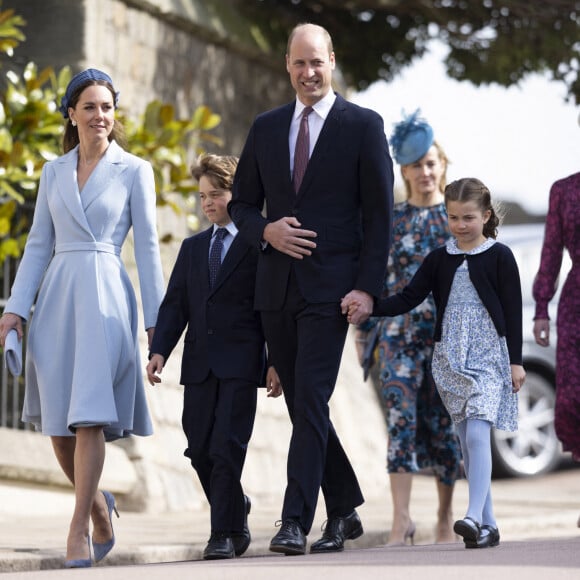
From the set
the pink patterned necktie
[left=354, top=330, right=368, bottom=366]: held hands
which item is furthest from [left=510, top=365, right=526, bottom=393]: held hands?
[left=354, top=330, right=368, bottom=366]: held hands

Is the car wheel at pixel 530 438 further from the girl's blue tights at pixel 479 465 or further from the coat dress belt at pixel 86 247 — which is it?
the coat dress belt at pixel 86 247

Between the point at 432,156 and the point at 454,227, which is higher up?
the point at 432,156

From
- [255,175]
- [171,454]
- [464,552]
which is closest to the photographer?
[464,552]

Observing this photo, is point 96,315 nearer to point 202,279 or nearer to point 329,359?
point 202,279

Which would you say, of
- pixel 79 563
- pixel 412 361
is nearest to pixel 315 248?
pixel 79 563

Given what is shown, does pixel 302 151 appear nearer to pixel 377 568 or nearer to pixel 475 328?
pixel 475 328

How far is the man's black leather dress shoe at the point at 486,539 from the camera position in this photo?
603 cm

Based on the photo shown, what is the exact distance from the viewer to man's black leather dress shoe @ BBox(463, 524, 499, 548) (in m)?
6.03

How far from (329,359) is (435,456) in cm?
193

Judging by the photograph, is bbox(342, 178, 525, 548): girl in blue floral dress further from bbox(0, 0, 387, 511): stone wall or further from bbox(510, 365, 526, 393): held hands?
bbox(0, 0, 387, 511): stone wall

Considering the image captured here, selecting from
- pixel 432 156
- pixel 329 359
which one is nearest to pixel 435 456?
pixel 432 156

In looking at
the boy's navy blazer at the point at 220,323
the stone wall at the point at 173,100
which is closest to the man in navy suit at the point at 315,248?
the boy's navy blazer at the point at 220,323

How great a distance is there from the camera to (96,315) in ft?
20.0

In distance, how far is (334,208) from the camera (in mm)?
5984
